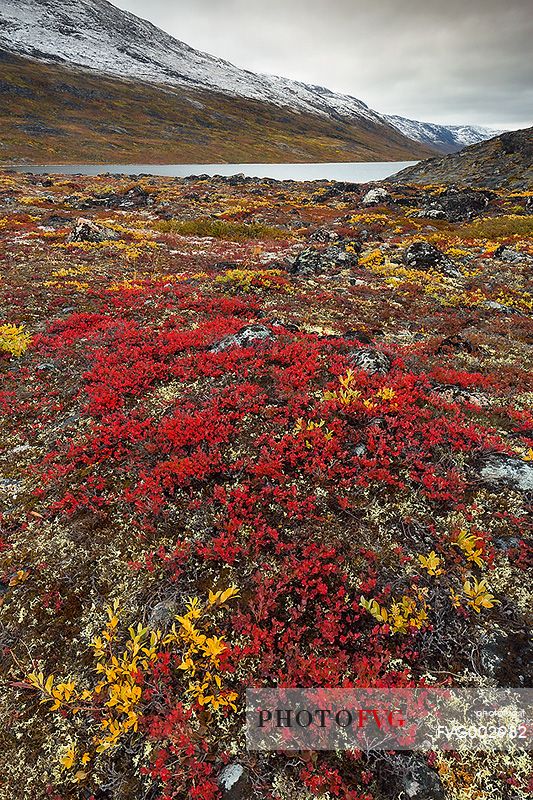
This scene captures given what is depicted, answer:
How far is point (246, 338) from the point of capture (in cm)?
1153

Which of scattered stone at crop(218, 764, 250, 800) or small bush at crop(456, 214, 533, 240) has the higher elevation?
small bush at crop(456, 214, 533, 240)

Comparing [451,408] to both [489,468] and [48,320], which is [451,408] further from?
[48,320]

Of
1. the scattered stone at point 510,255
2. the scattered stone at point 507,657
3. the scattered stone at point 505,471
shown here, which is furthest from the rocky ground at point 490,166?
the scattered stone at point 507,657

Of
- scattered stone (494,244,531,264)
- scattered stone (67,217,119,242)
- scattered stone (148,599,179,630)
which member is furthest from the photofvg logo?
scattered stone (67,217,119,242)

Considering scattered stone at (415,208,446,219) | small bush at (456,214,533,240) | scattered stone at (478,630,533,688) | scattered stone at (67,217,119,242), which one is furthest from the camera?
scattered stone at (415,208,446,219)

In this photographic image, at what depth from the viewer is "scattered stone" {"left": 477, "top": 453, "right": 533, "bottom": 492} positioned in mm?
6797

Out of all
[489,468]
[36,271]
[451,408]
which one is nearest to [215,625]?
[489,468]

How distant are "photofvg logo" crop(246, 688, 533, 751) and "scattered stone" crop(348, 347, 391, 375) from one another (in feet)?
22.3

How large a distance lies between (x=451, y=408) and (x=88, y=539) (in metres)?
7.68

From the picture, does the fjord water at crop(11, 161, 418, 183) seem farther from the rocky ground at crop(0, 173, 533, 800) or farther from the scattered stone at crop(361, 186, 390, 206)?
the rocky ground at crop(0, 173, 533, 800)

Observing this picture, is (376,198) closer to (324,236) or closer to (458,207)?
(458,207)

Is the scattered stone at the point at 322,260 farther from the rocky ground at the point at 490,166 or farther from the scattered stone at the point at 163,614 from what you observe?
the rocky ground at the point at 490,166

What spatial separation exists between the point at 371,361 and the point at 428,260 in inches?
733

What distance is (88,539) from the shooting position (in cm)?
630
